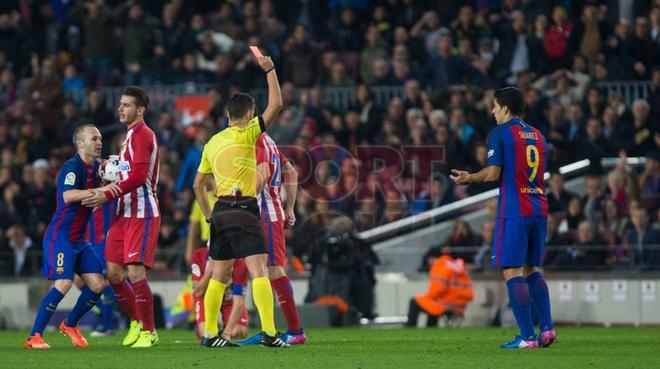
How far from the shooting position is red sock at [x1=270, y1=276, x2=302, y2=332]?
13.0 metres

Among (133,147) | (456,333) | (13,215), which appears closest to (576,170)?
A: (456,333)

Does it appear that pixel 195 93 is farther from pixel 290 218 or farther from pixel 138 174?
pixel 138 174

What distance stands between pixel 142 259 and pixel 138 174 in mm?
747

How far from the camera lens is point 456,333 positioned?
16.7 m

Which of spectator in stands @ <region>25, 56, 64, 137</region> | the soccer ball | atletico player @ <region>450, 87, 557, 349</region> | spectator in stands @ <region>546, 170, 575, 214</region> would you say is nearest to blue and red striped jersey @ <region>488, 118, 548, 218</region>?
atletico player @ <region>450, 87, 557, 349</region>

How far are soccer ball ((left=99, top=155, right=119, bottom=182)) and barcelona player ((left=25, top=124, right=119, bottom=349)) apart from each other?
18 centimetres

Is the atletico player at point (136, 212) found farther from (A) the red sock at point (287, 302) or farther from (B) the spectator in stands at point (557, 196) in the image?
(B) the spectator in stands at point (557, 196)

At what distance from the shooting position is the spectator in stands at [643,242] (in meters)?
18.6

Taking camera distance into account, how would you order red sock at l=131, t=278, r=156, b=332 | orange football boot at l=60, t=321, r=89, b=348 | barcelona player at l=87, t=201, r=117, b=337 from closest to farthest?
red sock at l=131, t=278, r=156, b=332, orange football boot at l=60, t=321, r=89, b=348, barcelona player at l=87, t=201, r=117, b=337

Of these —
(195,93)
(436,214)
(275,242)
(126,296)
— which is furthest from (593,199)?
(126,296)

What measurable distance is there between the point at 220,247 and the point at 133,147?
1.27 m

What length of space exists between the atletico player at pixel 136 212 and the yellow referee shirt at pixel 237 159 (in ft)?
2.53

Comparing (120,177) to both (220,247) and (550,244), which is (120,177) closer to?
(220,247)

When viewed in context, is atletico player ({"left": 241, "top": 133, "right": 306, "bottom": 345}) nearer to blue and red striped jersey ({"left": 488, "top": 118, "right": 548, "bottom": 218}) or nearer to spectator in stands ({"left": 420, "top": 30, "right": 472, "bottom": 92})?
blue and red striped jersey ({"left": 488, "top": 118, "right": 548, "bottom": 218})
